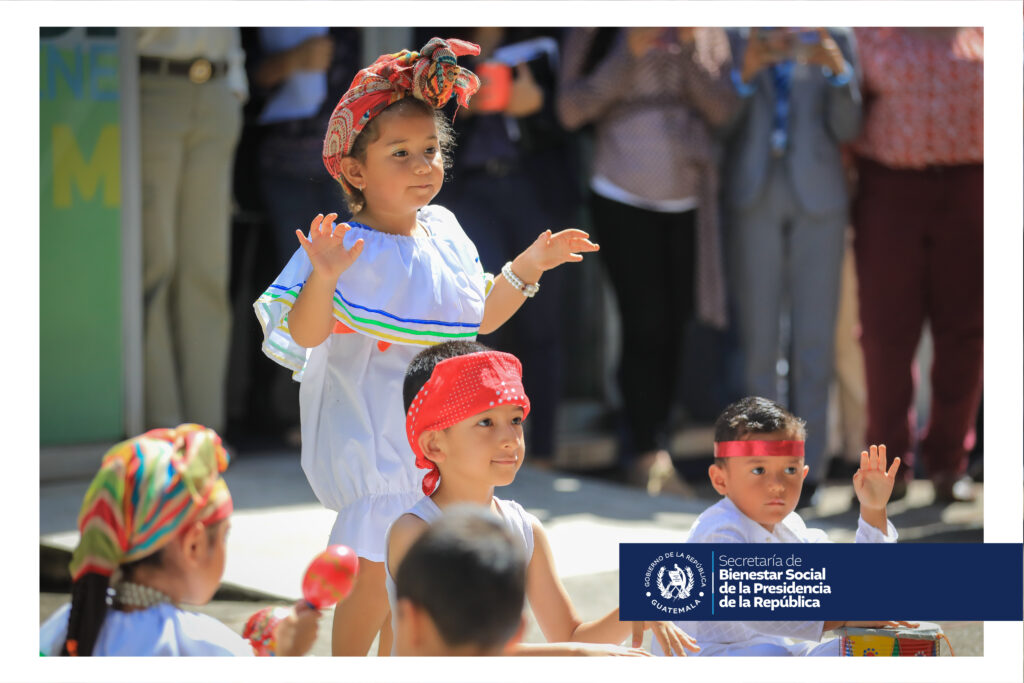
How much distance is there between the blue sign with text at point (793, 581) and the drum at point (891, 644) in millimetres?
32

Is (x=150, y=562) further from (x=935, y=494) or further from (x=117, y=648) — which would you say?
(x=935, y=494)

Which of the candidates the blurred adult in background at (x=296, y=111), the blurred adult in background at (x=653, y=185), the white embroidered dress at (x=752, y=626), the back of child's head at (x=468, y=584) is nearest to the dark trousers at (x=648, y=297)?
the blurred adult in background at (x=653, y=185)

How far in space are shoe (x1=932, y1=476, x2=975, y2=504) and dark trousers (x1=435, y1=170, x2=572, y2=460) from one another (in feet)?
4.56

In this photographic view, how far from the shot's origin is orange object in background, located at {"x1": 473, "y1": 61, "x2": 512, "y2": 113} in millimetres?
4695

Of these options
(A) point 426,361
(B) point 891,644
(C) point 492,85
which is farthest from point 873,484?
(C) point 492,85

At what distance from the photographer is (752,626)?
2.82 metres

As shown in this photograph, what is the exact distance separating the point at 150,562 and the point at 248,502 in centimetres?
241

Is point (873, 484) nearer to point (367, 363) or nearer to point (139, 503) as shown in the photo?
point (367, 363)

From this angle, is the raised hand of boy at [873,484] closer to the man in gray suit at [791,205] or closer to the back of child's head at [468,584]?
the back of child's head at [468,584]

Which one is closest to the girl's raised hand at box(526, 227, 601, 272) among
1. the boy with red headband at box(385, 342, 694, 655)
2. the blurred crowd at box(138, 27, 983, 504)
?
the boy with red headband at box(385, 342, 694, 655)

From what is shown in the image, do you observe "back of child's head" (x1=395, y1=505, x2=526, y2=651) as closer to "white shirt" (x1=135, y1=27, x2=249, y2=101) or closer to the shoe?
"white shirt" (x1=135, y1=27, x2=249, y2=101)

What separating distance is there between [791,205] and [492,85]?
3.67 ft

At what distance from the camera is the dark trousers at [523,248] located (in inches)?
189
